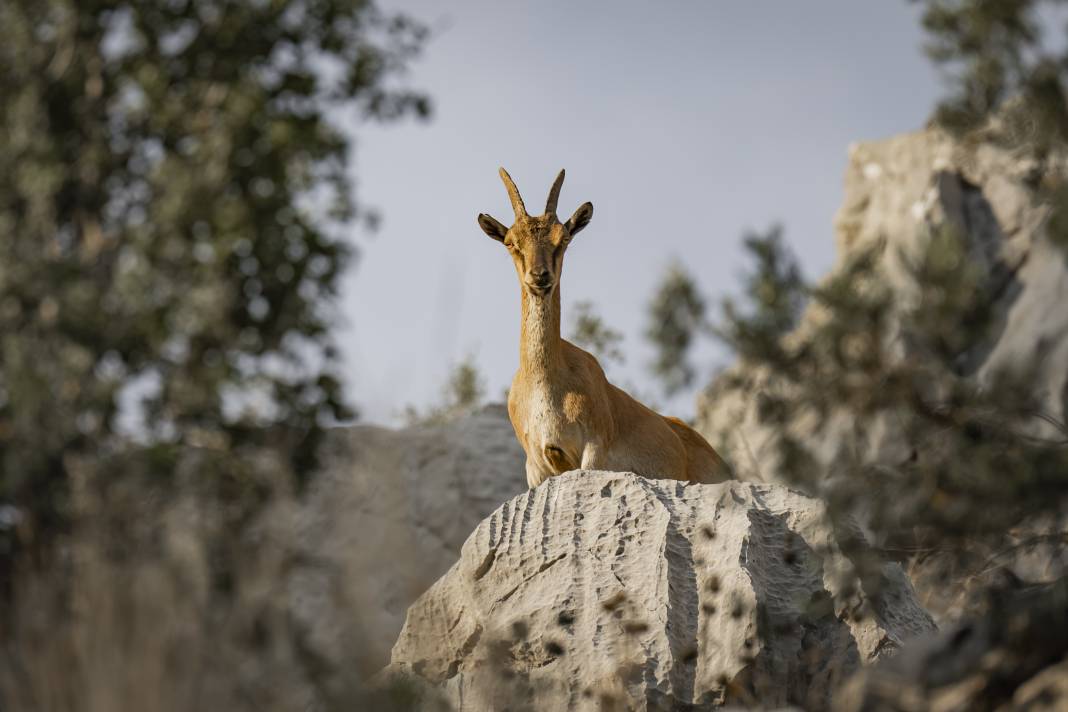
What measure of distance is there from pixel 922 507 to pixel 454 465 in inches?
498

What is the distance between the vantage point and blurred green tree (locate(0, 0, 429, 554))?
18.9 ft

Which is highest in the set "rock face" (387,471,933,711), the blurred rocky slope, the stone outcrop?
the blurred rocky slope

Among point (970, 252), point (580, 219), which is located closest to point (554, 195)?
point (580, 219)

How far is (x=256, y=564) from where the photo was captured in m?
5.33

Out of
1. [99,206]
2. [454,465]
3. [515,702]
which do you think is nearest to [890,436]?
[454,465]

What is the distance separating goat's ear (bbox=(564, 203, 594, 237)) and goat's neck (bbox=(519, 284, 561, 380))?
22.1 inches

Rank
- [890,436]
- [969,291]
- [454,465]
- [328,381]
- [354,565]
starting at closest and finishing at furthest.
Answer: [354,565] < [969,291] < [328,381] < [454,465] < [890,436]

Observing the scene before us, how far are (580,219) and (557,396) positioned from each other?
167cm

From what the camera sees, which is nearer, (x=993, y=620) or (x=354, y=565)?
(x=354, y=565)

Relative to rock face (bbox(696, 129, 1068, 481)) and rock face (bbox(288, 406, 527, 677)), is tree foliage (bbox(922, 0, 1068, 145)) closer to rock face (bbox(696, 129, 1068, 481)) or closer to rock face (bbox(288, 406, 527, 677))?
rock face (bbox(288, 406, 527, 677))

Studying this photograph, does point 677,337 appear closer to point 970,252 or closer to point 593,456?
point 593,456

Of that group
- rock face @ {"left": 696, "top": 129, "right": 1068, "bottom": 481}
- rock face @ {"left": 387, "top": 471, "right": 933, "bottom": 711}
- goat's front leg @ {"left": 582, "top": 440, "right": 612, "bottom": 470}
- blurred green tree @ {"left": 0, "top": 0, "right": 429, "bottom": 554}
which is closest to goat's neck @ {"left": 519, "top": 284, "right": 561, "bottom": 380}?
goat's front leg @ {"left": 582, "top": 440, "right": 612, "bottom": 470}

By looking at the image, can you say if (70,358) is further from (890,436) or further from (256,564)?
(890,436)

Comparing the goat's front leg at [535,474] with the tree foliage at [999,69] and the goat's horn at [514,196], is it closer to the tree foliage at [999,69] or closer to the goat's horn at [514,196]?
the goat's horn at [514,196]
